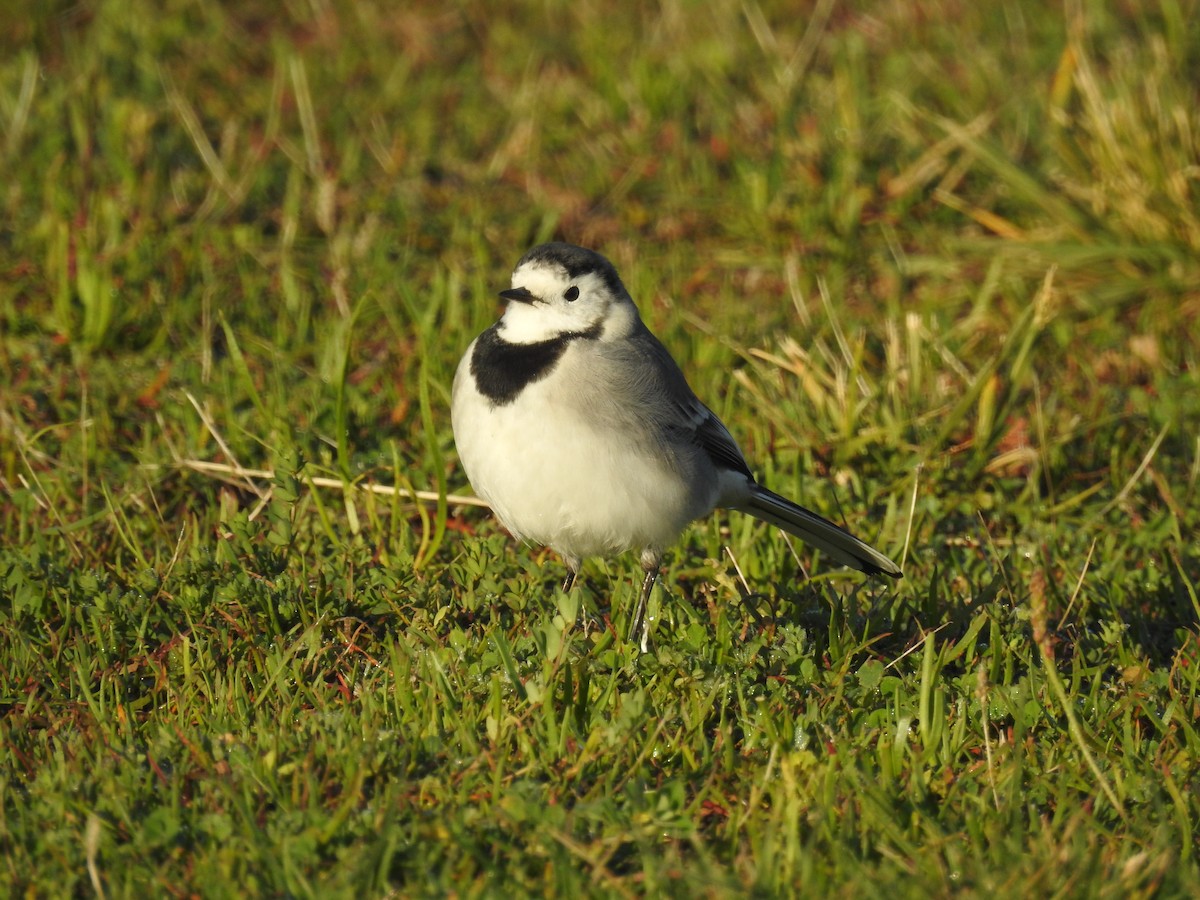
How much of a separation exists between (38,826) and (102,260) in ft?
13.5

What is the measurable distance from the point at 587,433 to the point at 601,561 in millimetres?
1012

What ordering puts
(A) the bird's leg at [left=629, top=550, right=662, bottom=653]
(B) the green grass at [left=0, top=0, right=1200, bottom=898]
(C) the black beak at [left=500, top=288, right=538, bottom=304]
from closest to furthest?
1. (B) the green grass at [left=0, top=0, right=1200, bottom=898]
2. (A) the bird's leg at [left=629, top=550, right=662, bottom=653]
3. (C) the black beak at [left=500, top=288, right=538, bottom=304]

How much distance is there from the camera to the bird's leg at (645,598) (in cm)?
468

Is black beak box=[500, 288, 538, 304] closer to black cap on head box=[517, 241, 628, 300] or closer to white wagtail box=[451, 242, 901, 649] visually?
white wagtail box=[451, 242, 901, 649]

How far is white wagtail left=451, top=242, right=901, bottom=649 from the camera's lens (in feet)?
15.6

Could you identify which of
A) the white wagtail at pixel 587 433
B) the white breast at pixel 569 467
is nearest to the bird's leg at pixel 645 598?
the white wagtail at pixel 587 433

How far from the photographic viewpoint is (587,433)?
474cm

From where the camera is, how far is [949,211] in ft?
28.0

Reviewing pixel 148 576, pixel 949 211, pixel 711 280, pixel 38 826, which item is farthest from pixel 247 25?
pixel 38 826

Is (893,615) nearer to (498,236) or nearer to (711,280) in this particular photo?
(711,280)

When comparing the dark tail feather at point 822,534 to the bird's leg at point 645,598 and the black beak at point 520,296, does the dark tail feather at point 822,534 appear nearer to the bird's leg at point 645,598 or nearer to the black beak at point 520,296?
the bird's leg at point 645,598

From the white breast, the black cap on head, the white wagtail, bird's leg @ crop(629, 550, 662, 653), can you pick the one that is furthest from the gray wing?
bird's leg @ crop(629, 550, 662, 653)

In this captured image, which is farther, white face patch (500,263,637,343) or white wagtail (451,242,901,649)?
white face patch (500,263,637,343)

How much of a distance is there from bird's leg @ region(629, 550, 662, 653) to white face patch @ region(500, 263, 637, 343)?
836mm
